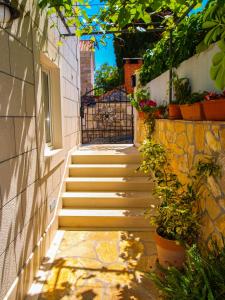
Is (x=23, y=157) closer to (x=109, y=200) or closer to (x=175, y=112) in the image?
(x=175, y=112)

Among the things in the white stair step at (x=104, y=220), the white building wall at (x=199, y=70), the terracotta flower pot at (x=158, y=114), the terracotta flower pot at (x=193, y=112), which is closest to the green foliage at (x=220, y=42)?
the terracotta flower pot at (x=193, y=112)

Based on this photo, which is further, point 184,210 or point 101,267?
point 101,267

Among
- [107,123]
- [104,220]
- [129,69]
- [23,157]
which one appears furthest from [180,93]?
[129,69]

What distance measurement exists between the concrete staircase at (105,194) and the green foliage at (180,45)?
186 centimetres

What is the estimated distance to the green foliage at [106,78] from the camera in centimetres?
1551

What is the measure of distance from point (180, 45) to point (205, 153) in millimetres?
1722

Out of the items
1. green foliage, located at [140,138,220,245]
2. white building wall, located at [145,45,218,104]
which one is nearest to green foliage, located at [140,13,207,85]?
white building wall, located at [145,45,218,104]

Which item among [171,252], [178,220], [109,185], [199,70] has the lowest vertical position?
[171,252]

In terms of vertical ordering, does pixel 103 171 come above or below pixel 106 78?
below

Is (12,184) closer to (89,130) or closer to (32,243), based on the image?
(32,243)

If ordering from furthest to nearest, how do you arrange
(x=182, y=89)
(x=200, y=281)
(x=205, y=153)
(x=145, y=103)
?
(x=145, y=103) < (x=182, y=89) < (x=205, y=153) < (x=200, y=281)

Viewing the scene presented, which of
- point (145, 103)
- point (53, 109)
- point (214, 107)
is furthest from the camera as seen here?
point (145, 103)

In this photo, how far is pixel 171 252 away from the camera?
2.72 m

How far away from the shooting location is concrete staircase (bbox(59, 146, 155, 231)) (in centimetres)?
412
